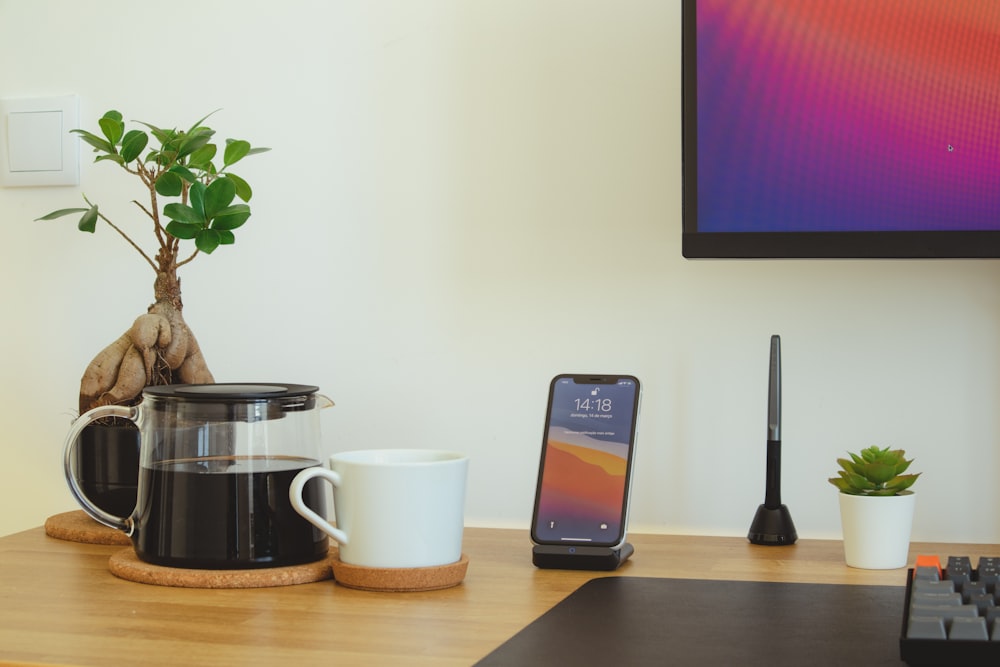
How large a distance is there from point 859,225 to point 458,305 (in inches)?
17.1

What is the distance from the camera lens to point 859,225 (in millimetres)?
949

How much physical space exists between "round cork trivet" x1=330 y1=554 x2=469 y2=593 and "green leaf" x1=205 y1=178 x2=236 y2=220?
0.38 metres

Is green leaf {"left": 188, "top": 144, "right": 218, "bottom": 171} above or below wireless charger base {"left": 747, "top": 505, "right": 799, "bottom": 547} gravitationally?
above

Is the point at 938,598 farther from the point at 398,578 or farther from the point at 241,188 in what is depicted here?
the point at 241,188

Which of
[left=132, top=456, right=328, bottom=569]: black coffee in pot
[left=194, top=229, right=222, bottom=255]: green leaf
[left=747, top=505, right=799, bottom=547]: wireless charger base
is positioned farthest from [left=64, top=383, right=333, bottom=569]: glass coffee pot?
[left=747, top=505, right=799, bottom=547]: wireless charger base

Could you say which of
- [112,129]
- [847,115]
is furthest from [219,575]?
[847,115]

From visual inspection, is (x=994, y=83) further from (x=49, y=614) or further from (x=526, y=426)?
(x=49, y=614)

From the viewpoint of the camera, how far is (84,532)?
→ 39.4 inches

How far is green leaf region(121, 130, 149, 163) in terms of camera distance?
39.9 inches

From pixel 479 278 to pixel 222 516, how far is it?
0.43 meters

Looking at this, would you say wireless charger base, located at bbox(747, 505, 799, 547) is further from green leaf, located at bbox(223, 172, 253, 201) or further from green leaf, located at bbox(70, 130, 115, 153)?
green leaf, located at bbox(70, 130, 115, 153)

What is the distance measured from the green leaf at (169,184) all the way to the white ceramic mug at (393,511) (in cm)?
34

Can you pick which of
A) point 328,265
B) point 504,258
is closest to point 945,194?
point 504,258

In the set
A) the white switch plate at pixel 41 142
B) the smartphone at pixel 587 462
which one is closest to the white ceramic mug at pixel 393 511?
the smartphone at pixel 587 462
